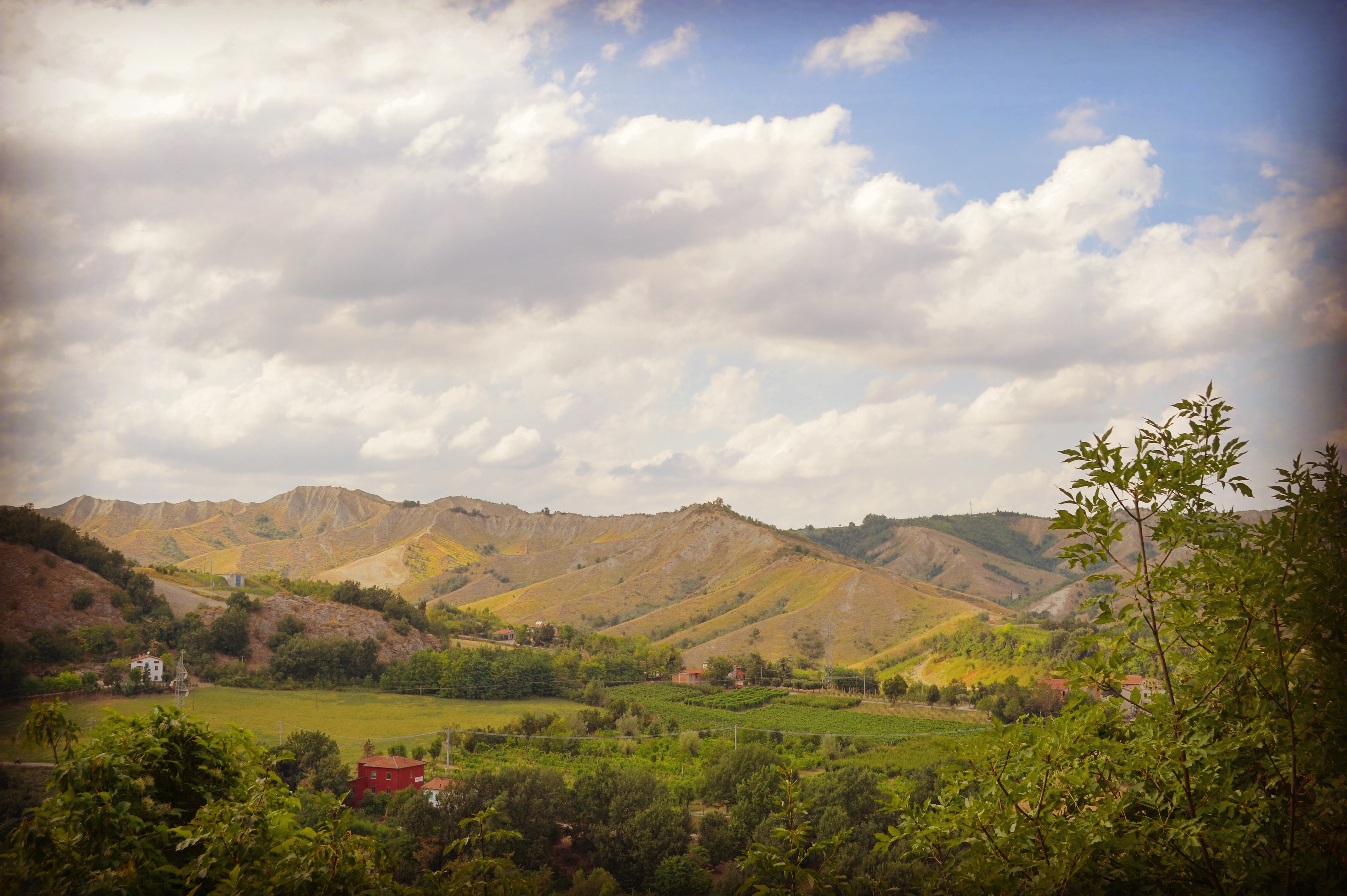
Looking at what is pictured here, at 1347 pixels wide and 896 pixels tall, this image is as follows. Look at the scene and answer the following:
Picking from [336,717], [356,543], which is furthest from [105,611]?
[356,543]

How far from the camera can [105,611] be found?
143ft

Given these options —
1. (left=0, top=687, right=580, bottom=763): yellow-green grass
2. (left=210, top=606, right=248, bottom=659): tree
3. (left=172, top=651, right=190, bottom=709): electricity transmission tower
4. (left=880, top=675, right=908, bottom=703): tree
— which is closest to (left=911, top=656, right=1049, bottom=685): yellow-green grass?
(left=880, top=675, right=908, bottom=703): tree

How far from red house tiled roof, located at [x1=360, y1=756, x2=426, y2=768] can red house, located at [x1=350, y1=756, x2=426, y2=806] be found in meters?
0.01

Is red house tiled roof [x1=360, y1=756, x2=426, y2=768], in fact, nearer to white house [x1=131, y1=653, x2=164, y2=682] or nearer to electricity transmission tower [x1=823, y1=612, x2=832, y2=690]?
white house [x1=131, y1=653, x2=164, y2=682]

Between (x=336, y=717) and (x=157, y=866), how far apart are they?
162ft

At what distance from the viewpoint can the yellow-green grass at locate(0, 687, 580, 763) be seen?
131 feet

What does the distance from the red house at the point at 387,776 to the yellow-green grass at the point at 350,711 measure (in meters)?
3.61

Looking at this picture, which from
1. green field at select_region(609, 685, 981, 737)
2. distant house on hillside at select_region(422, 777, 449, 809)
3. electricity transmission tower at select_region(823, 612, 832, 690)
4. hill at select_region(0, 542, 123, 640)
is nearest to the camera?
distant house on hillside at select_region(422, 777, 449, 809)

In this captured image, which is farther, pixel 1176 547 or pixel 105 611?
pixel 105 611

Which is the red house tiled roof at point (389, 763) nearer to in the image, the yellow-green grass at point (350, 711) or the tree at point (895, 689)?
the yellow-green grass at point (350, 711)

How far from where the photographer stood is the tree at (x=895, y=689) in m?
50.9

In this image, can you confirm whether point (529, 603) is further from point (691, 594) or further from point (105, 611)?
point (105, 611)

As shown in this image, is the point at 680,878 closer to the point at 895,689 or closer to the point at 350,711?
the point at 895,689

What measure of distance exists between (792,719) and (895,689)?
791cm
